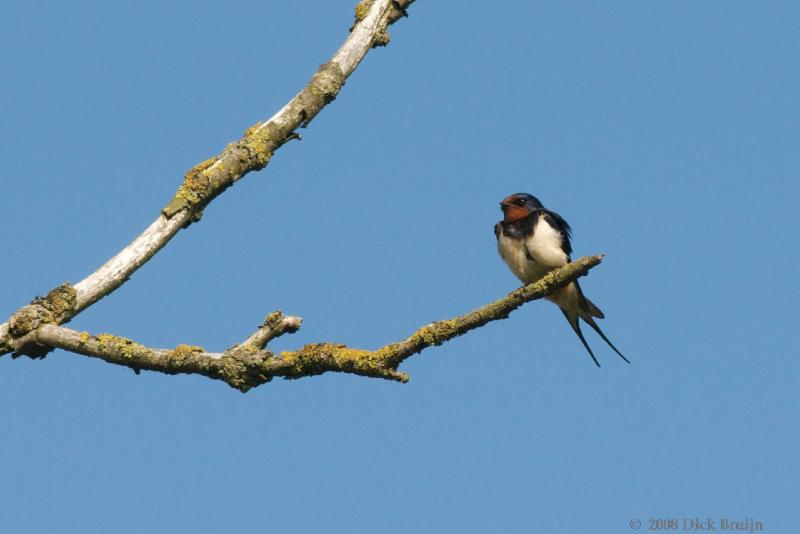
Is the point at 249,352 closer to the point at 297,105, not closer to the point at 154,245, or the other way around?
the point at 154,245

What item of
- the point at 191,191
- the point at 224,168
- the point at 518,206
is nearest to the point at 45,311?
the point at 191,191

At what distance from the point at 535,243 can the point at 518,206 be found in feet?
2.11

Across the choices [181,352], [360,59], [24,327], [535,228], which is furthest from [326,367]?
[535,228]

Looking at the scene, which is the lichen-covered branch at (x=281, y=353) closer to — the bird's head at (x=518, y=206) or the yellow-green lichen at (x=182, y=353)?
the yellow-green lichen at (x=182, y=353)

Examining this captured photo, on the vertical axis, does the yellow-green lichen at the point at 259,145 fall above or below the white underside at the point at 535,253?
below

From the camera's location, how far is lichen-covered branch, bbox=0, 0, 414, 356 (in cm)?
474

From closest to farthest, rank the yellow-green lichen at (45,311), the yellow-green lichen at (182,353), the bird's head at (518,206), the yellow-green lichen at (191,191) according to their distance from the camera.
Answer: the yellow-green lichen at (182,353), the yellow-green lichen at (45,311), the yellow-green lichen at (191,191), the bird's head at (518,206)

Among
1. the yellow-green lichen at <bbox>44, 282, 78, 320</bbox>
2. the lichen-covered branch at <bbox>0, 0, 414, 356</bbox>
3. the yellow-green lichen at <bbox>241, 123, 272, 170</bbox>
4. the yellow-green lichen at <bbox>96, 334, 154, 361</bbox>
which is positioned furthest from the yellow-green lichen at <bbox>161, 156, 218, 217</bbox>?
the yellow-green lichen at <bbox>96, 334, 154, 361</bbox>

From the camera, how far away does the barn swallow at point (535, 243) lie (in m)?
7.82

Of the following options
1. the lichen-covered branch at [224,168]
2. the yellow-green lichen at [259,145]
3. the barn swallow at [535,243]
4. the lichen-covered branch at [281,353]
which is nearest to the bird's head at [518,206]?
the barn swallow at [535,243]

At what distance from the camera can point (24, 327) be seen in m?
4.73

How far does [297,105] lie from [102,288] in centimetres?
143

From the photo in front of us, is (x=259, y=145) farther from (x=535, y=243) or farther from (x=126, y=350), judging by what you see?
(x=535, y=243)

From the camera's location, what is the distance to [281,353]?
437cm
